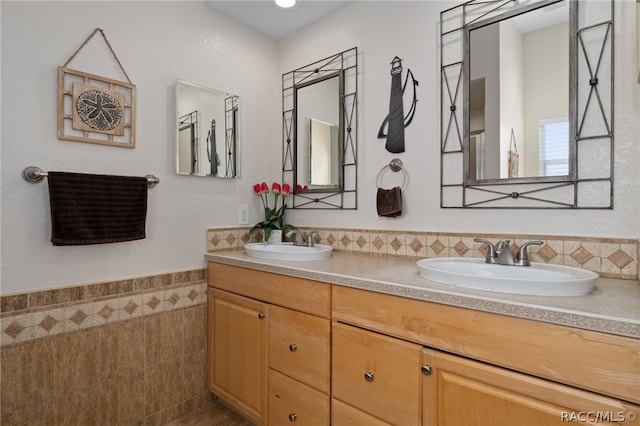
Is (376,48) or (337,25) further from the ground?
(337,25)

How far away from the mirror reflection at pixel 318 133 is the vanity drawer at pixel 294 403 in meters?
1.12

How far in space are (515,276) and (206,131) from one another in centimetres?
178

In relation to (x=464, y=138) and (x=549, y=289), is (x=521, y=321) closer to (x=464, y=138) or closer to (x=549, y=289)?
(x=549, y=289)

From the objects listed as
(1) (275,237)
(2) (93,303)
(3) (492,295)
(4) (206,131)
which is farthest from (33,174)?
(3) (492,295)

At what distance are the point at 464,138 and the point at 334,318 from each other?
1021 mm

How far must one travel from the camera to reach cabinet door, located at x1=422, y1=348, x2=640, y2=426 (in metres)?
0.81

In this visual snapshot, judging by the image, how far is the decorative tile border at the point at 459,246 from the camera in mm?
1219

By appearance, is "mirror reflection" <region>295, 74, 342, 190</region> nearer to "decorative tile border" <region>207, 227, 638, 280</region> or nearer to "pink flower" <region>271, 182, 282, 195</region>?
"pink flower" <region>271, 182, 282, 195</region>

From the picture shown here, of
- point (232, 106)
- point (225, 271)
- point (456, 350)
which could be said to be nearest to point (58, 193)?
point (225, 271)

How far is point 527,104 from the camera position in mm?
1402

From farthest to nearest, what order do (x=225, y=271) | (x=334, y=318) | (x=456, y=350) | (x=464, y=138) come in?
(x=225, y=271)
(x=464, y=138)
(x=334, y=318)
(x=456, y=350)

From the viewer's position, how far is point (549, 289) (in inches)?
37.6

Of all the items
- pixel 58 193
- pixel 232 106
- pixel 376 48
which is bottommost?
pixel 58 193

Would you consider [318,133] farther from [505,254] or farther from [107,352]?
[107,352]
